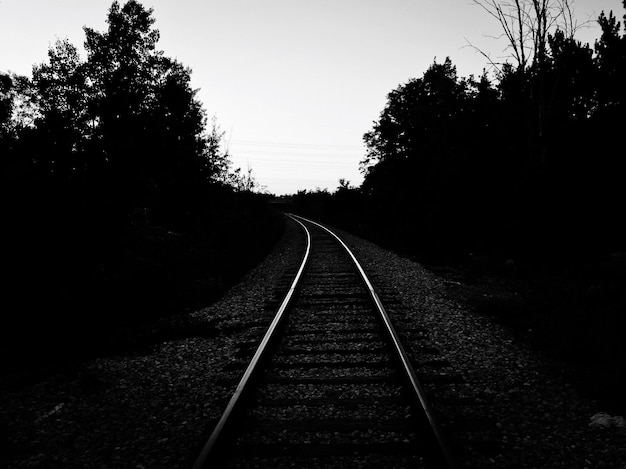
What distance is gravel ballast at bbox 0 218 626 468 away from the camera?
3.12 meters

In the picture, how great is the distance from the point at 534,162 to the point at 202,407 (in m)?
12.3

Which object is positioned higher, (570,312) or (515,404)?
(570,312)

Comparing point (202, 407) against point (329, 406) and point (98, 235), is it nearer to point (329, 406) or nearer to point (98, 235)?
point (329, 406)

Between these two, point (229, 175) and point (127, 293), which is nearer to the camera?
point (127, 293)

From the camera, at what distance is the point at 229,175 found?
20016mm

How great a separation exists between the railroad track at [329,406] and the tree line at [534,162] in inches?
314

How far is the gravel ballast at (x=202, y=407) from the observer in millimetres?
3125

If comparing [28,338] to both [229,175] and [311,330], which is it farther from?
[229,175]

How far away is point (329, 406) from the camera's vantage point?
3.80 m

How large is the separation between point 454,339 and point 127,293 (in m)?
6.15

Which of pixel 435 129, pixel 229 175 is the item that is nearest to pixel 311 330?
pixel 229 175

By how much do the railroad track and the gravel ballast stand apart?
260 mm

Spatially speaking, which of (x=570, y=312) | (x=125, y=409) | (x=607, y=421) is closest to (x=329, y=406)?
(x=125, y=409)

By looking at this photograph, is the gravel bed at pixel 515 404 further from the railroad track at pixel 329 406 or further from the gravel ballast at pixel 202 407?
the railroad track at pixel 329 406
